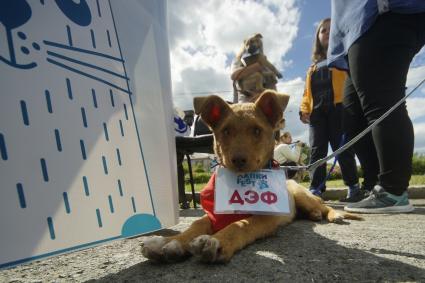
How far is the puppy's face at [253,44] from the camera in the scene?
191 inches

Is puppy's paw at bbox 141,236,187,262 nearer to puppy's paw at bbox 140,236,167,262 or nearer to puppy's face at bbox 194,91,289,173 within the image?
puppy's paw at bbox 140,236,167,262

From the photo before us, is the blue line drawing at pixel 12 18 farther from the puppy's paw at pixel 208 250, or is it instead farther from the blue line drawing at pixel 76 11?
the puppy's paw at pixel 208 250

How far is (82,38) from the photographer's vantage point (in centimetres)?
146

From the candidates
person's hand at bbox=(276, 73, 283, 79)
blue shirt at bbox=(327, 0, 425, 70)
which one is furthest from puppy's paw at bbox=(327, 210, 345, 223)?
person's hand at bbox=(276, 73, 283, 79)

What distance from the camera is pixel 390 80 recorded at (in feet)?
7.91

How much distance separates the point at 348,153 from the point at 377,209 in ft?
5.62

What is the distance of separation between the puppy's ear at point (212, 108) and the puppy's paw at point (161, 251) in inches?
39.1

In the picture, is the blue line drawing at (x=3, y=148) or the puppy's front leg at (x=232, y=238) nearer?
the blue line drawing at (x=3, y=148)

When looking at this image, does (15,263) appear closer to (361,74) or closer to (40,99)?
(40,99)

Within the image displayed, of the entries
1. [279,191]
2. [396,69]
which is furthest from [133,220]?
[396,69]

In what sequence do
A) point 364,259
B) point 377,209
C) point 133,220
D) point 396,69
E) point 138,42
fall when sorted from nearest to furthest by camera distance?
point 364,259
point 133,220
point 138,42
point 396,69
point 377,209

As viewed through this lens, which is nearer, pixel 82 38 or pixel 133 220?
pixel 82 38

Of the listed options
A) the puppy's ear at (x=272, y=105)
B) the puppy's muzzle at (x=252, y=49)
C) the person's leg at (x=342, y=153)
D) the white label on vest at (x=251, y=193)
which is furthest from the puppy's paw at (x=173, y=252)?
the puppy's muzzle at (x=252, y=49)

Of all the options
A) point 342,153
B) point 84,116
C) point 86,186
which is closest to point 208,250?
point 86,186
